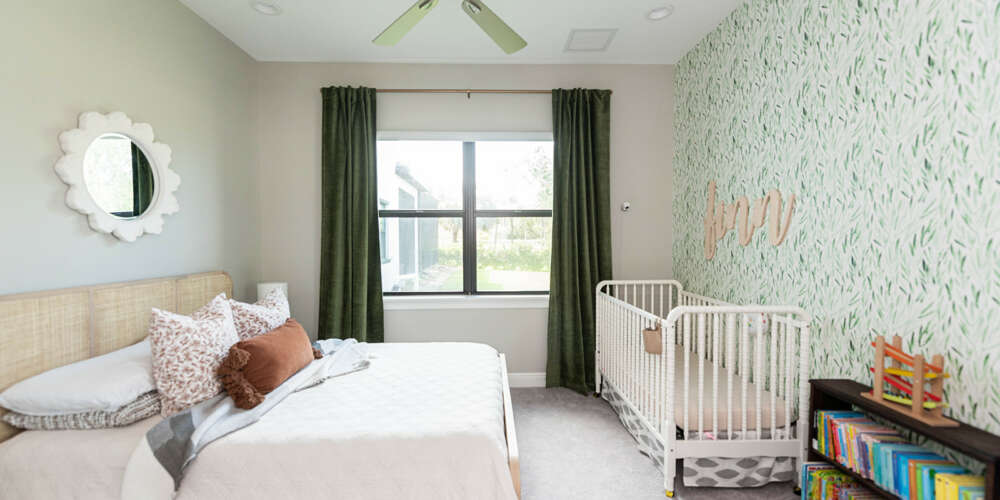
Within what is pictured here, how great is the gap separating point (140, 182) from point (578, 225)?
2.72m

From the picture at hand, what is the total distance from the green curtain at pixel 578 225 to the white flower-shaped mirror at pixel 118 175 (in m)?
2.48

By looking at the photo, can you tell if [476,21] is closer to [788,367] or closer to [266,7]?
[266,7]

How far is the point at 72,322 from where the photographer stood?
1.76m

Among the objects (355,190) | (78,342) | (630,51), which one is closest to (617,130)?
(630,51)

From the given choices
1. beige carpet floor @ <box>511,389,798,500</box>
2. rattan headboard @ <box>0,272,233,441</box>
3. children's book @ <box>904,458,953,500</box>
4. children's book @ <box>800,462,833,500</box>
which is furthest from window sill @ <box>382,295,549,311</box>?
children's book @ <box>904,458,953,500</box>

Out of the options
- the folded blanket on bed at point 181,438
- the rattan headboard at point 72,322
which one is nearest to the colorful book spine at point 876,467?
the folded blanket on bed at point 181,438

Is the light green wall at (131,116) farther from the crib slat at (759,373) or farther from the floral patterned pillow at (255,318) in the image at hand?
the crib slat at (759,373)

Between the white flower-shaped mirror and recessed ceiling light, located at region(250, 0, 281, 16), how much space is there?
37.3 inches

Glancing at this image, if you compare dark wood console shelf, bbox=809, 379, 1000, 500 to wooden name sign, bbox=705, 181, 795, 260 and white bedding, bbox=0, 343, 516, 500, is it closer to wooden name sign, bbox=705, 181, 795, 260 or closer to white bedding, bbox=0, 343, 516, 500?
wooden name sign, bbox=705, 181, 795, 260

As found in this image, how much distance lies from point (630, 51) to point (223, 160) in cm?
301

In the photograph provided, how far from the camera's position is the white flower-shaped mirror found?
5.93 feet

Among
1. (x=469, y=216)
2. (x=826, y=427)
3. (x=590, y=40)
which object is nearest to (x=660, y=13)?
(x=590, y=40)

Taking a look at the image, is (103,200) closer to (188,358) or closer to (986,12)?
(188,358)

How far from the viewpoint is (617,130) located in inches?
132
